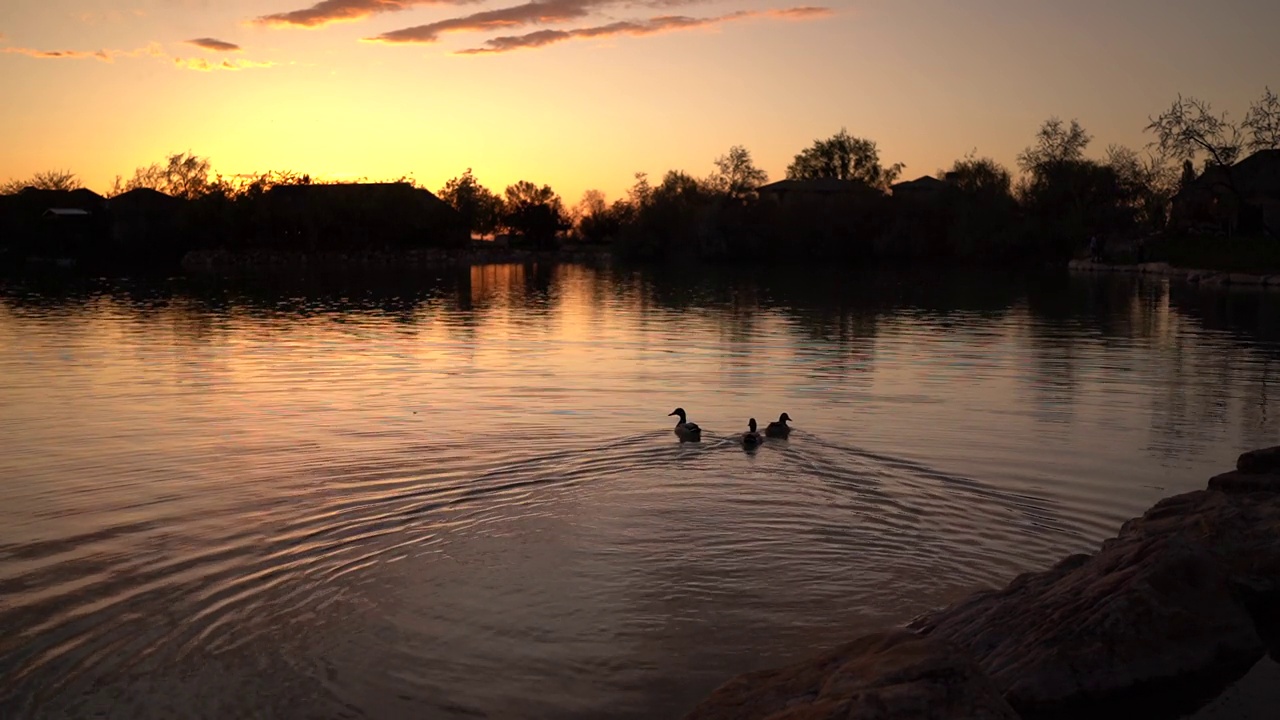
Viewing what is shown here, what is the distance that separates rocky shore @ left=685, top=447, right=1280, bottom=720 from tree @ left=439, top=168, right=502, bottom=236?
11823cm

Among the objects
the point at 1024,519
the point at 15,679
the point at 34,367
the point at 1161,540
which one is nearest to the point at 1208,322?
the point at 1024,519

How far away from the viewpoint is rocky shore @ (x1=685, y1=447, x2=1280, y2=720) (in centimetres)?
524

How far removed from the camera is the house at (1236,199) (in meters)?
65.6

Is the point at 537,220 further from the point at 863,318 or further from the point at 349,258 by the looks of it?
the point at 863,318

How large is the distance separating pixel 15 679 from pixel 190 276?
68024 mm

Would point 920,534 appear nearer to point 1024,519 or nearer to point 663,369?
point 1024,519

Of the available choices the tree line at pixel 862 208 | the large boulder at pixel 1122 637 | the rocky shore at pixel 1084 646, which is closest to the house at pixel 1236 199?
the tree line at pixel 862 208

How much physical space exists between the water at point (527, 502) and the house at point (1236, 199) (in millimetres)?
46402

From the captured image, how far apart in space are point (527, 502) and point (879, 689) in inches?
258

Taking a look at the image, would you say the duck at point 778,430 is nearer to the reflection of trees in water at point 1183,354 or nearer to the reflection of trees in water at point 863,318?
Result: the reflection of trees in water at point 863,318

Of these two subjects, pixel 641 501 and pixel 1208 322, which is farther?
pixel 1208 322

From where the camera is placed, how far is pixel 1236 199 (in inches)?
2562

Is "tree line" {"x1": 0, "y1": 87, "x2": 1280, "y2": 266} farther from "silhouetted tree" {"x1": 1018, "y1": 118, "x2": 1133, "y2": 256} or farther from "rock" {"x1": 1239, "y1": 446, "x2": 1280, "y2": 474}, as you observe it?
"rock" {"x1": 1239, "y1": 446, "x2": 1280, "y2": 474}

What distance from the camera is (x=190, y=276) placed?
69625 mm
